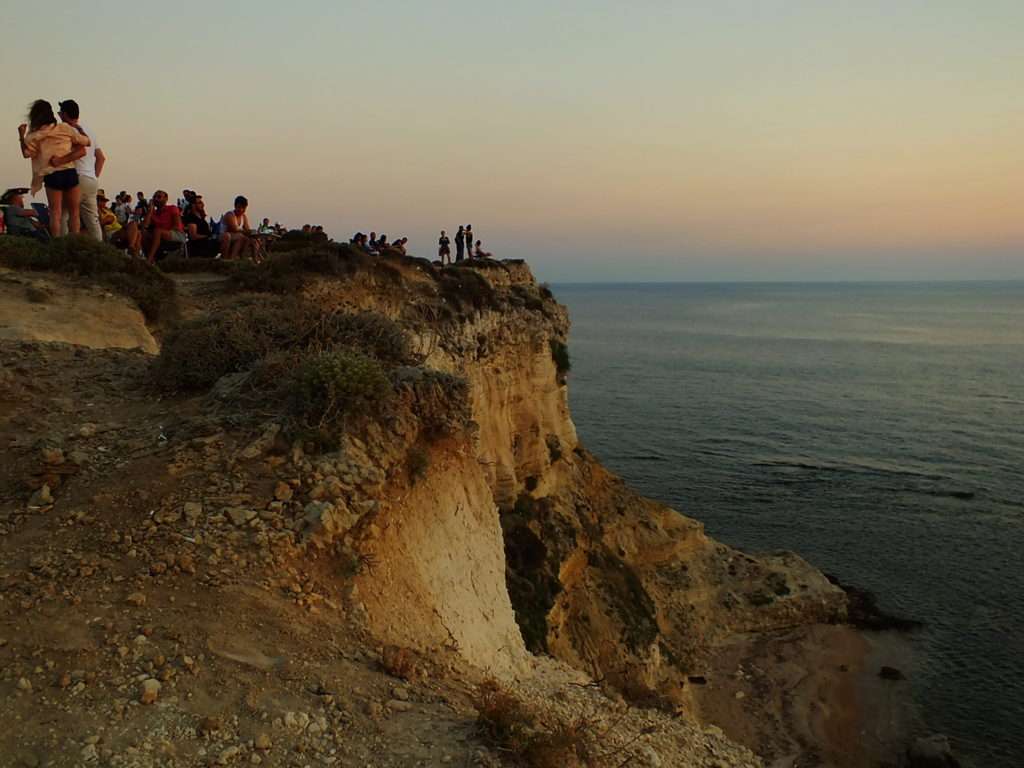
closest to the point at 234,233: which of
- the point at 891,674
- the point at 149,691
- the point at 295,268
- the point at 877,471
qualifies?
the point at 295,268

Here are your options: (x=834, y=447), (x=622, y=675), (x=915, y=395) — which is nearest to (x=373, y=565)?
(x=622, y=675)

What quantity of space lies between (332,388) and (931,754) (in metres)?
21.8

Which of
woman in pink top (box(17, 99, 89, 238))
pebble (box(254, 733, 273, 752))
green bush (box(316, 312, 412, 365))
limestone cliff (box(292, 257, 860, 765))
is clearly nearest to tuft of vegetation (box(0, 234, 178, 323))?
woman in pink top (box(17, 99, 89, 238))

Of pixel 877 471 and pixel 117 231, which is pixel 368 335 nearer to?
pixel 117 231

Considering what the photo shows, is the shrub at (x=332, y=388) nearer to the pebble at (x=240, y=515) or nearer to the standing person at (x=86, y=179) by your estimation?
the pebble at (x=240, y=515)

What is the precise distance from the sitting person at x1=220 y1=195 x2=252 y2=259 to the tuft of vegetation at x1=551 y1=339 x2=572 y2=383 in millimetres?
12553

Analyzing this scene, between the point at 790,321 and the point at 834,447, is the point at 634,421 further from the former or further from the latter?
the point at 790,321

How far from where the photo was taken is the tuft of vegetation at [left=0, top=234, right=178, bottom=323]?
1458cm

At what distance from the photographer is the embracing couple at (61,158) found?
1305 cm

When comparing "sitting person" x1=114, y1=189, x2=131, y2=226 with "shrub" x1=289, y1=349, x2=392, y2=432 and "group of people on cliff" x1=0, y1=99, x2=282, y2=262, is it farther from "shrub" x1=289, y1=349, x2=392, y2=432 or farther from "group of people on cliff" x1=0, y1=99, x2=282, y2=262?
"shrub" x1=289, y1=349, x2=392, y2=432

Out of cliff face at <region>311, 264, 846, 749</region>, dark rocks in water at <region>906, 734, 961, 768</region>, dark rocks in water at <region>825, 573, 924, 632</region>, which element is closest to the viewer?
cliff face at <region>311, 264, 846, 749</region>

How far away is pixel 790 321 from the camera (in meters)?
148

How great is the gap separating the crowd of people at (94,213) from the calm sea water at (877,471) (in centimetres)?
2570

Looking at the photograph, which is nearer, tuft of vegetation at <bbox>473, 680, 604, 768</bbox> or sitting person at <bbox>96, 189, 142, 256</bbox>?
tuft of vegetation at <bbox>473, 680, 604, 768</bbox>
